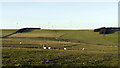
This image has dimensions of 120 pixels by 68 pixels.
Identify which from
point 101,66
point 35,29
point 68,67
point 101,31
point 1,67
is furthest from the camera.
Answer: point 35,29

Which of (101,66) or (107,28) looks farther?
(107,28)

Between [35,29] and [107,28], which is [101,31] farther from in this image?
[35,29]

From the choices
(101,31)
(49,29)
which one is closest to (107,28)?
(101,31)

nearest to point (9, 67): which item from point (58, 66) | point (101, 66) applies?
point (58, 66)

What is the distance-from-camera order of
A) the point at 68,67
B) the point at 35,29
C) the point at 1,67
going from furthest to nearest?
the point at 35,29 → the point at 68,67 → the point at 1,67

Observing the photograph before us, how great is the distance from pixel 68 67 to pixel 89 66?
315cm

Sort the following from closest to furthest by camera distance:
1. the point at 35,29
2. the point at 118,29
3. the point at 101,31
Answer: the point at 101,31 → the point at 118,29 → the point at 35,29

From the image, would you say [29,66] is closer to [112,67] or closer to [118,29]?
[112,67]

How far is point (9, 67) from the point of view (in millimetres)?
20516

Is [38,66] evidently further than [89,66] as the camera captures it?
No

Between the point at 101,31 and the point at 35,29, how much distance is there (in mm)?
59660

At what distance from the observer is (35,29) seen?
150125mm

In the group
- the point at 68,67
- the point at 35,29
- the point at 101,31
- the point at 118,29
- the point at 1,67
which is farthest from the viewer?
the point at 35,29

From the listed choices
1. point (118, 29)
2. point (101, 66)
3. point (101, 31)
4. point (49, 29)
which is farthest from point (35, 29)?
point (101, 66)
